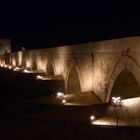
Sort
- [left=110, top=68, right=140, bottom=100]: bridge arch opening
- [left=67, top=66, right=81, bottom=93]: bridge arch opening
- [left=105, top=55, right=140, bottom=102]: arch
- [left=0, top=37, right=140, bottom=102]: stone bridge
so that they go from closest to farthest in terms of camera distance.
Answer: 1. [left=105, top=55, right=140, bottom=102]: arch
2. [left=0, top=37, right=140, bottom=102]: stone bridge
3. [left=110, top=68, right=140, bottom=100]: bridge arch opening
4. [left=67, top=66, right=81, bottom=93]: bridge arch opening

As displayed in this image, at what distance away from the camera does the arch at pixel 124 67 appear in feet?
36.7

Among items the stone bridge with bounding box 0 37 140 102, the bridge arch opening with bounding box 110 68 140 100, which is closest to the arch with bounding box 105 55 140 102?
the stone bridge with bounding box 0 37 140 102

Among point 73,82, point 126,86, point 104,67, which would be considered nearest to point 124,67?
point 126,86

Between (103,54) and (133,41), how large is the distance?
2594 millimetres

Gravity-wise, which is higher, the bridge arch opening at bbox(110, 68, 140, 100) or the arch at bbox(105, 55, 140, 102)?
the arch at bbox(105, 55, 140, 102)

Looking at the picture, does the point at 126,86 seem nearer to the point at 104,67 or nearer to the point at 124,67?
the point at 104,67

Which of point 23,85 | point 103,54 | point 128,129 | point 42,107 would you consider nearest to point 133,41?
point 103,54

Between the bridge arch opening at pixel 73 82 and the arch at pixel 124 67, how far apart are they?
15.5 feet

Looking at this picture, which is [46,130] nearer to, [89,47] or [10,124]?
[10,124]

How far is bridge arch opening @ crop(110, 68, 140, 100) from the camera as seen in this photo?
12695 millimetres

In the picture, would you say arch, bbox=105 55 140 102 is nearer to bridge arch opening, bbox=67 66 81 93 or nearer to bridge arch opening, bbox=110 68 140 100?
bridge arch opening, bbox=110 68 140 100

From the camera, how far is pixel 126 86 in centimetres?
1306

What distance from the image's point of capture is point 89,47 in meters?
15.0

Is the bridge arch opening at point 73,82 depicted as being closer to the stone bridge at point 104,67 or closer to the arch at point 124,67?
the stone bridge at point 104,67
